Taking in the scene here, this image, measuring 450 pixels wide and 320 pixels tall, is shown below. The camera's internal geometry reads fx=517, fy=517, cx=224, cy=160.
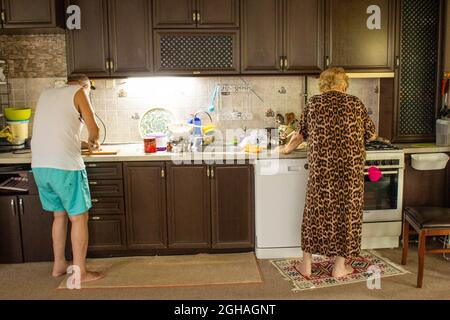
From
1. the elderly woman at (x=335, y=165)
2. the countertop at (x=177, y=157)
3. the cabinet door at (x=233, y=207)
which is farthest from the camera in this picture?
the cabinet door at (x=233, y=207)

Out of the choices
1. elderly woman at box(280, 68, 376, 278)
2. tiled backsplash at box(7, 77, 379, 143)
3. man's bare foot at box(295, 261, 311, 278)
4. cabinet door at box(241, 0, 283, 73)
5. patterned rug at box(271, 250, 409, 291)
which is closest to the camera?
elderly woman at box(280, 68, 376, 278)

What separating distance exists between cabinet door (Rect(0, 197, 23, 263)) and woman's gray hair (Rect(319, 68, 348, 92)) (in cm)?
238

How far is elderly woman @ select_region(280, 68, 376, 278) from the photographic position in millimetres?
3307

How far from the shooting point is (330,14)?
4055 millimetres

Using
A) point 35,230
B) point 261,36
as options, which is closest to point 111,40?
point 261,36

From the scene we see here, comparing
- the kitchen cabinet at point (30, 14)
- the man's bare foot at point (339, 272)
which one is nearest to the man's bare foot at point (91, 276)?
the man's bare foot at point (339, 272)

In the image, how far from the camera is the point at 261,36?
4.04m

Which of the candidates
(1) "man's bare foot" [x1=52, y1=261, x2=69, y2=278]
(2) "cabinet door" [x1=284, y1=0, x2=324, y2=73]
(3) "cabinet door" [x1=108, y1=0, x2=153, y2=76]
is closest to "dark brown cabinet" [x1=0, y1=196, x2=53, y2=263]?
(1) "man's bare foot" [x1=52, y1=261, x2=69, y2=278]

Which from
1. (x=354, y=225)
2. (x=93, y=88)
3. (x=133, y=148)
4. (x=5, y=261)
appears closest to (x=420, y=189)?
(x=354, y=225)

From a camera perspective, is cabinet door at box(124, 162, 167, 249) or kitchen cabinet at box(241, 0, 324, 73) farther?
kitchen cabinet at box(241, 0, 324, 73)

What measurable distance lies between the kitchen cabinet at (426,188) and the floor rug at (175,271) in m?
1.36

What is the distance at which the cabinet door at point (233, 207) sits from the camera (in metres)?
3.90

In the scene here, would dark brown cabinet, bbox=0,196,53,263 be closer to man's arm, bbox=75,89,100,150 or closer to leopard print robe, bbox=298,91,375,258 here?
man's arm, bbox=75,89,100,150

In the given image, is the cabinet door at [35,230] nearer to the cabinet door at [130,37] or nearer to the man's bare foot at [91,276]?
the man's bare foot at [91,276]
